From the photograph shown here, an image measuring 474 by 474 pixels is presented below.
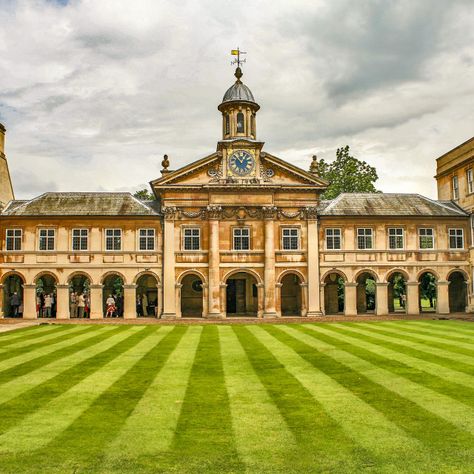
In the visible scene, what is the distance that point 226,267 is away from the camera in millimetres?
42094

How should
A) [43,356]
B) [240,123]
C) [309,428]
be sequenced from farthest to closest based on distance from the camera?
1. [240,123]
2. [43,356]
3. [309,428]

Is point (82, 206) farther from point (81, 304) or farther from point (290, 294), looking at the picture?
point (290, 294)

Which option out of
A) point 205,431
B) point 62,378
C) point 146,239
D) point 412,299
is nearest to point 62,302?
point 146,239

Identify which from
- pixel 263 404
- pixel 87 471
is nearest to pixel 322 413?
pixel 263 404

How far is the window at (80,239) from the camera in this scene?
140 ft

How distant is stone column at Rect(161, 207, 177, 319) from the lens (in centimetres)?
4166

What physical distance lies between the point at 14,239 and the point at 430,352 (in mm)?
32676

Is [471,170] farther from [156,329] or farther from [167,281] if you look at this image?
[156,329]

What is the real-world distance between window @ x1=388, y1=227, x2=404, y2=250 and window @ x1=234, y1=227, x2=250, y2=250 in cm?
1088

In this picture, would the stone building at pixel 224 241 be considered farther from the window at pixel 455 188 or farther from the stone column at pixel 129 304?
the window at pixel 455 188

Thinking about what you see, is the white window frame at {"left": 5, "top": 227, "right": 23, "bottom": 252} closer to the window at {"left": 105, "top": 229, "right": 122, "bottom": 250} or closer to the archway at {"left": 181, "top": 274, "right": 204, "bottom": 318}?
the window at {"left": 105, "top": 229, "right": 122, "bottom": 250}

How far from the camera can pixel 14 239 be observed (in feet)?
140

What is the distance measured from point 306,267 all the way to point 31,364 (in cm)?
2786

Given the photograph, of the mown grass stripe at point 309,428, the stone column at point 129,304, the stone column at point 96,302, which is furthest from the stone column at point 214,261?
the mown grass stripe at point 309,428
